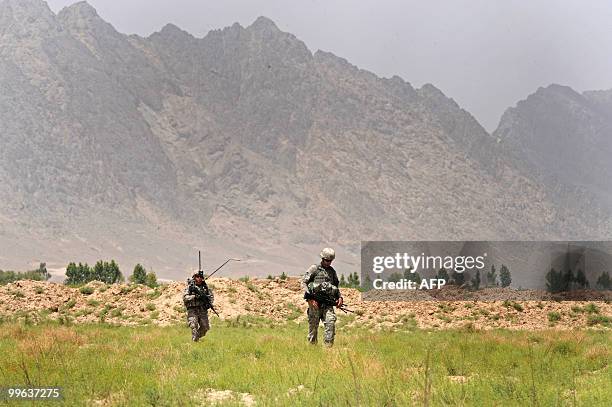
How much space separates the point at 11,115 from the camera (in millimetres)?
172375

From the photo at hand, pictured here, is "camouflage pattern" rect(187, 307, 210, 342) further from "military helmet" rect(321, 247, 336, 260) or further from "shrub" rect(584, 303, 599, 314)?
"shrub" rect(584, 303, 599, 314)

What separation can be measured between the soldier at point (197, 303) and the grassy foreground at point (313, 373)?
1674 millimetres

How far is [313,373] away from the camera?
8.55m

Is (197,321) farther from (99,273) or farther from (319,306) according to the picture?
(99,273)

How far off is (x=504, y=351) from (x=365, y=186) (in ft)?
Result: 605

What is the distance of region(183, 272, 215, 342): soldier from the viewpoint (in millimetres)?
14430

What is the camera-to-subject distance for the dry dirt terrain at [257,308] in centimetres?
2378

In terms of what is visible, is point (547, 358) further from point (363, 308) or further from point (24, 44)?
point (24, 44)

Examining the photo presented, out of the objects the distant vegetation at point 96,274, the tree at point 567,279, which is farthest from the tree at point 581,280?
the distant vegetation at point 96,274

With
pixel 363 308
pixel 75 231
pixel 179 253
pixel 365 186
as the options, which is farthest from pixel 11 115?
pixel 363 308

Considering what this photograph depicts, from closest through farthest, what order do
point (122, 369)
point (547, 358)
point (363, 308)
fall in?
1. point (122, 369)
2. point (547, 358)
3. point (363, 308)

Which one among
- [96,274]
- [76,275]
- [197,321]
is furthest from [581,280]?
[76,275]

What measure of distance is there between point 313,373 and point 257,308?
19664 millimetres

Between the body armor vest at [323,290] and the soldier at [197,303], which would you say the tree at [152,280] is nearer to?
the soldier at [197,303]
